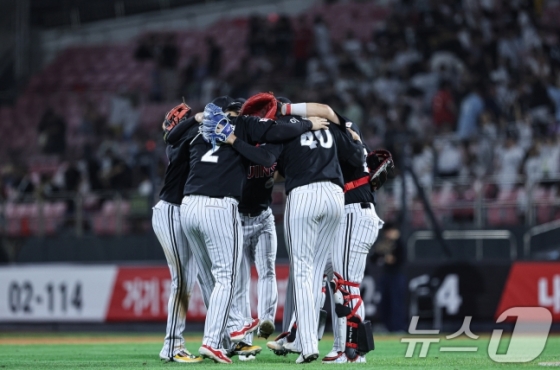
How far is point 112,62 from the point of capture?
26438 mm

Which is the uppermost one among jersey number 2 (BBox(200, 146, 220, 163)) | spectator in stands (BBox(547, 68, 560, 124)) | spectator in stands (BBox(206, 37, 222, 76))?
spectator in stands (BBox(206, 37, 222, 76))

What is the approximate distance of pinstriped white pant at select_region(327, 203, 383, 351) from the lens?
328 inches

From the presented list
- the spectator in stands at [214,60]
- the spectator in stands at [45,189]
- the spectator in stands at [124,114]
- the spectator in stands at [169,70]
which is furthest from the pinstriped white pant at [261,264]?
the spectator in stands at [169,70]

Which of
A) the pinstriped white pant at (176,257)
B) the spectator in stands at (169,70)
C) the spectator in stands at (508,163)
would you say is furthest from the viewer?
the spectator in stands at (169,70)

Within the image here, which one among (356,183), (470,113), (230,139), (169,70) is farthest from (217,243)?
(169,70)

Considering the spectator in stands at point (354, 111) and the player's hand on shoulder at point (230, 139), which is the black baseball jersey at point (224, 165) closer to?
the player's hand on shoulder at point (230, 139)

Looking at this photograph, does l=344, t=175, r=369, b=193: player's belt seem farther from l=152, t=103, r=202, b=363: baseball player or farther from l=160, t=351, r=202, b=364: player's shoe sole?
l=160, t=351, r=202, b=364: player's shoe sole

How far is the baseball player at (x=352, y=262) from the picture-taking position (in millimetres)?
8109

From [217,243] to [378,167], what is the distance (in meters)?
1.69

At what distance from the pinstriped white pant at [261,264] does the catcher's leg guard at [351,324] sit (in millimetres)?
1098

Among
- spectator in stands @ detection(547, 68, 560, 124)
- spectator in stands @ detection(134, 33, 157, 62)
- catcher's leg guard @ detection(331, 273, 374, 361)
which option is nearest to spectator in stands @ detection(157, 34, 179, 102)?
spectator in stands @ detection(134, 33, 157, 62)

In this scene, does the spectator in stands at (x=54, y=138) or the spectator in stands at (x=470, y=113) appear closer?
the spectator in stands at (x=470, y=113)

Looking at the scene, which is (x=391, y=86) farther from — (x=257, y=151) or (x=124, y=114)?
(x=257, y=151)

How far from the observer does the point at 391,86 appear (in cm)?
1962
